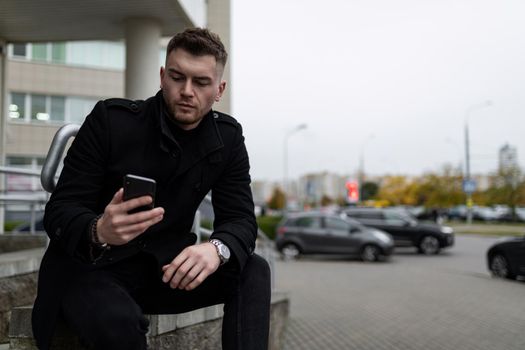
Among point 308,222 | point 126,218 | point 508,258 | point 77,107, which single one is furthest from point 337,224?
point 77,107

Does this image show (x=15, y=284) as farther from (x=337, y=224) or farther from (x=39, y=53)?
(x=39, y=53)

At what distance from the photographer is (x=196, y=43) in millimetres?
2018

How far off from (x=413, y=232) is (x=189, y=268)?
18481 mm

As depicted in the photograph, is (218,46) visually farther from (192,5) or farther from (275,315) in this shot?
(192,5)

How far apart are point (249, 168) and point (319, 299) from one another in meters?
7.29

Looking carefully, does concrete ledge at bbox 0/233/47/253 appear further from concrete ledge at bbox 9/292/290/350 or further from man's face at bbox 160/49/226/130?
man's face at bbox 160/49/226/130

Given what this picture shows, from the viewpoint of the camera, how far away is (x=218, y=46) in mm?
2096

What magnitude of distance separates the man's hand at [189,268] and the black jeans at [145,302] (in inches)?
5.8

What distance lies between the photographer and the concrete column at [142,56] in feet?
23.7

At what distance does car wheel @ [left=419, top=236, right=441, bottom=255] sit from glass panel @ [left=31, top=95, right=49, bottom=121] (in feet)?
65.0

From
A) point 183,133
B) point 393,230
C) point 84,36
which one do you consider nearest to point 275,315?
point 183,133

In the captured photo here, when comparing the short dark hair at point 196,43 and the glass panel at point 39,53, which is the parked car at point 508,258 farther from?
the glass panel at point 39,53

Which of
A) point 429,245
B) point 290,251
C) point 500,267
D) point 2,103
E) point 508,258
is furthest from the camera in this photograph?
point 429,245

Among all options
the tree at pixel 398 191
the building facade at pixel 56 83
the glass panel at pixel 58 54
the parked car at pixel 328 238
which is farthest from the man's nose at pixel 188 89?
the tree at pixel 398 191
